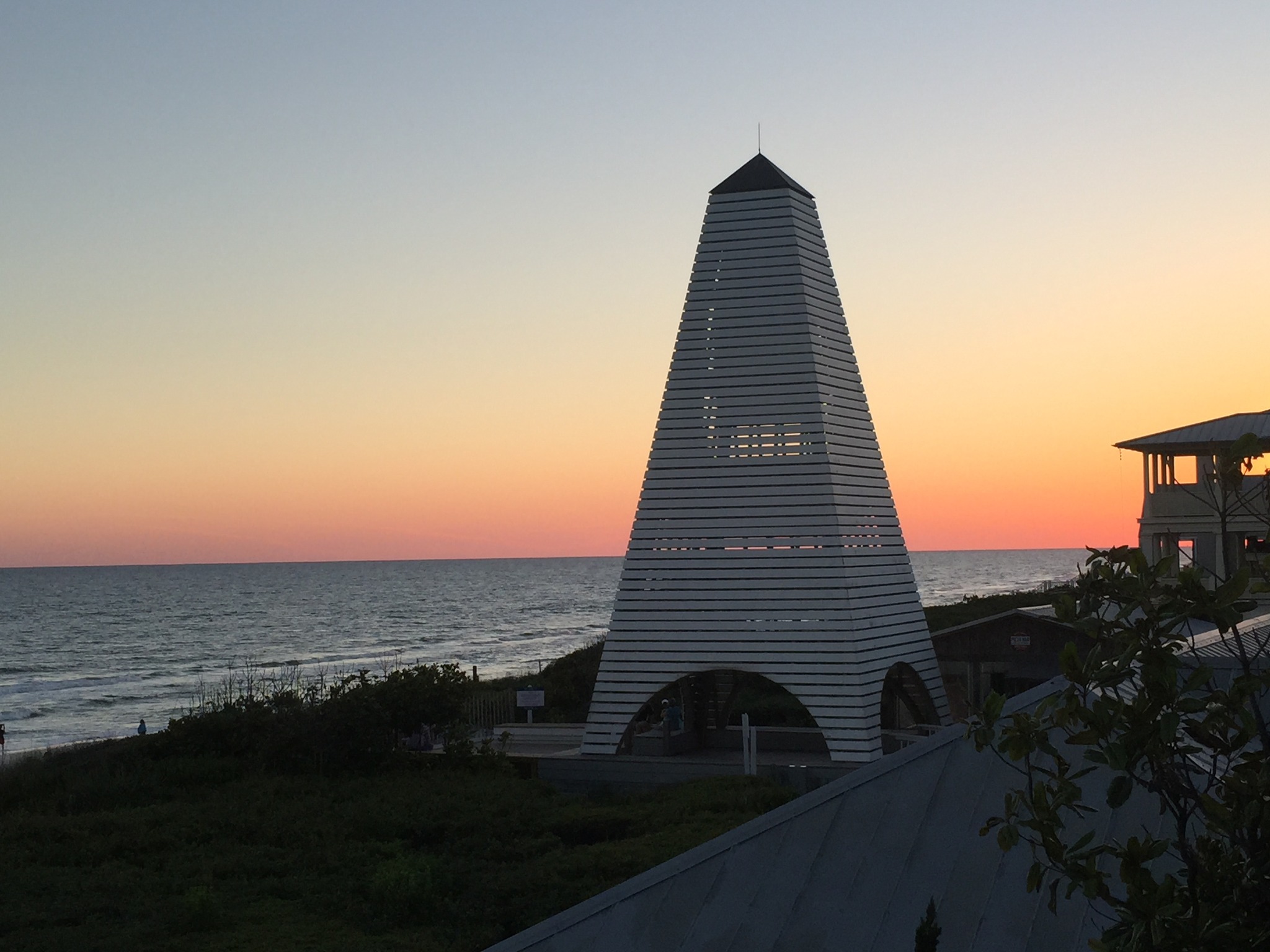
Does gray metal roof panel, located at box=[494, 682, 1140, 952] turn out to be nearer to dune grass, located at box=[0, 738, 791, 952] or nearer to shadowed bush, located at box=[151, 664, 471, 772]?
dune grass, located at box=[0, 738, 791, 952]

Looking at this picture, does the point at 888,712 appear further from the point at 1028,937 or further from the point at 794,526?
the point at 1028,937

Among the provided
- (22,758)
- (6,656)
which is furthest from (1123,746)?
(6,656)

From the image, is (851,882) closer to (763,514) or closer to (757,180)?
(763,514)

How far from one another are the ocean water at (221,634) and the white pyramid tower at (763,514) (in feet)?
74.4

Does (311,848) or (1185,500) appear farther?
(1185,500)

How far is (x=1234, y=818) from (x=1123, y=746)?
0.56 m

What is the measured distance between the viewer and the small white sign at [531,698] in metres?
28.0

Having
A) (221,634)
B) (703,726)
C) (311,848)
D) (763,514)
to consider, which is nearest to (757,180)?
(763,514)

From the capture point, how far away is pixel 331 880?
15.8 metres

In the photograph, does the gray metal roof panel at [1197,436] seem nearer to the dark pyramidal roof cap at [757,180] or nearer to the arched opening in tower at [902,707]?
the arched opening in tower at [902,707]

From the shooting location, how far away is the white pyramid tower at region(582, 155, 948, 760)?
21734 mm

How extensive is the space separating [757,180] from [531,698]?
12160mm

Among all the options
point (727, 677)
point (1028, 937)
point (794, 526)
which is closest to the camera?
point (1028, 937)

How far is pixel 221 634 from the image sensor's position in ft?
311
